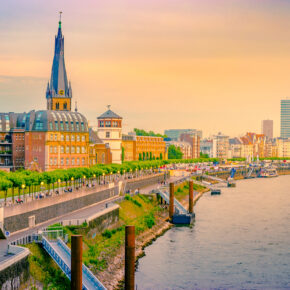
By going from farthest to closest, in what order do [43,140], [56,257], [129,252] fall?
1. [43,140]
2. [56,257]
3. [129,252]

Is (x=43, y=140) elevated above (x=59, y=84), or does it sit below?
below

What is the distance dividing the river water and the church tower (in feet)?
220

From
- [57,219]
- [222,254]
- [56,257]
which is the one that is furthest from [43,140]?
[56,257]

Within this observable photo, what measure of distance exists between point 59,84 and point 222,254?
9657cm

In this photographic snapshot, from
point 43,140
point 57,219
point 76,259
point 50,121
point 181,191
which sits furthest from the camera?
point 50,121

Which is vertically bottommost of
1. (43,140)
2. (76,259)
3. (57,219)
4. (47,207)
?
(57,219)

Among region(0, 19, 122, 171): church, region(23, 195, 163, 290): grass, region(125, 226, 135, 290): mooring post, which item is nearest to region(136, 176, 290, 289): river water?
region(23, 195, 163, 290): grass

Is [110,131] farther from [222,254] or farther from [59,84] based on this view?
[222,254]

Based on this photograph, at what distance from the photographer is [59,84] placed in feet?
481

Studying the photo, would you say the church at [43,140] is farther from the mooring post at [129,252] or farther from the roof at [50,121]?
the mooring post at [129,252]

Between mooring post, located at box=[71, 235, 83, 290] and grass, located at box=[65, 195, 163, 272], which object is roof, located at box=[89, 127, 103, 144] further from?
mooring post, located at box=[71, 235, 83, 290]

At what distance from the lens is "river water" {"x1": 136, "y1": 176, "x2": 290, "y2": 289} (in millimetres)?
47281

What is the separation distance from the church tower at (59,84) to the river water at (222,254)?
220 feet

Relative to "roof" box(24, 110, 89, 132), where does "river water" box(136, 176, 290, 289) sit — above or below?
below
